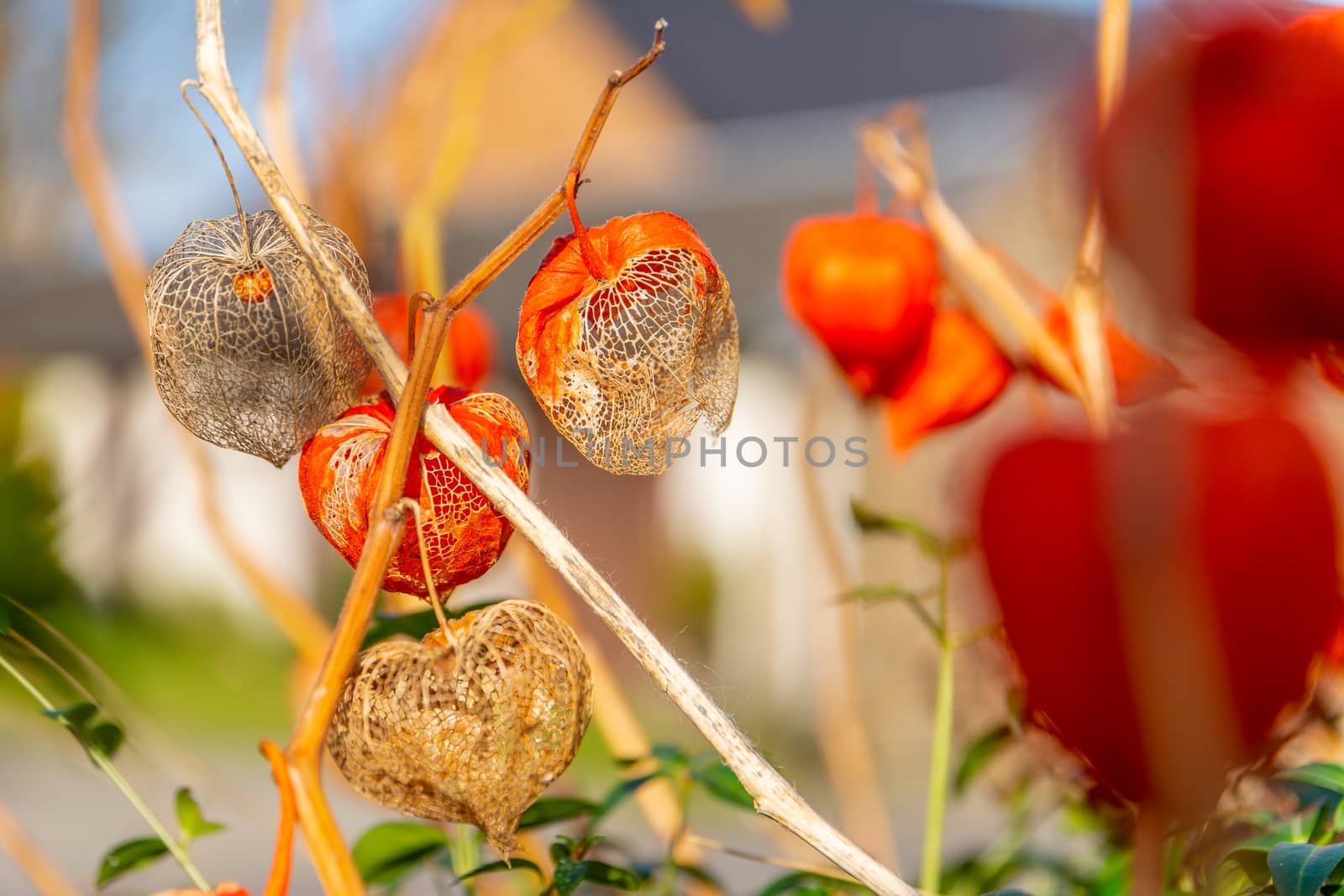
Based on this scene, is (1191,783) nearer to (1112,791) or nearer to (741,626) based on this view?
(1112,791)

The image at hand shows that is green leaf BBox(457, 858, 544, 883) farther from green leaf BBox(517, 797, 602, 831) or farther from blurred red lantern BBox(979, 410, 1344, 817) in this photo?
blurred red lantern BBox(979, 410, 1344, 817)

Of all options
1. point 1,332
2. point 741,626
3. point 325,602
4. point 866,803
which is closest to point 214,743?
point 325,602

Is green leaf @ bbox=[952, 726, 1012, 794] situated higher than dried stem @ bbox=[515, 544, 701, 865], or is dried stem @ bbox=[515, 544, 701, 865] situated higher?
dried stem @ bbox=[515, 544, 701, 865]

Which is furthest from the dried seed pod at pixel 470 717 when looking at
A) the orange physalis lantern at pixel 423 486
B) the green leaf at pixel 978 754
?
the green leaf at pixel 978 754

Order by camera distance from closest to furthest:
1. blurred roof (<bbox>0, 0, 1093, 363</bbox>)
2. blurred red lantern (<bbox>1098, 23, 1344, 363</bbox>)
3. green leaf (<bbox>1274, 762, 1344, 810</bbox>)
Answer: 1. blurred red lantern (<bbox>1098, 23, 1344, 363</bbox>)
2. green leaf (<bbox>1274, 762, 1344, 810</bbox>)
3. blurred roof (<bbox>0, 0, 1093, 363</bbox>)

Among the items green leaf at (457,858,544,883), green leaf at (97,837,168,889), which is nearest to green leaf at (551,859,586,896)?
green leaf at (457,858,544,883)

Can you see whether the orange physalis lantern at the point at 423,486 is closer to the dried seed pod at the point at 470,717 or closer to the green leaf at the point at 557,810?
the dried seed pod at the point at 470,717
